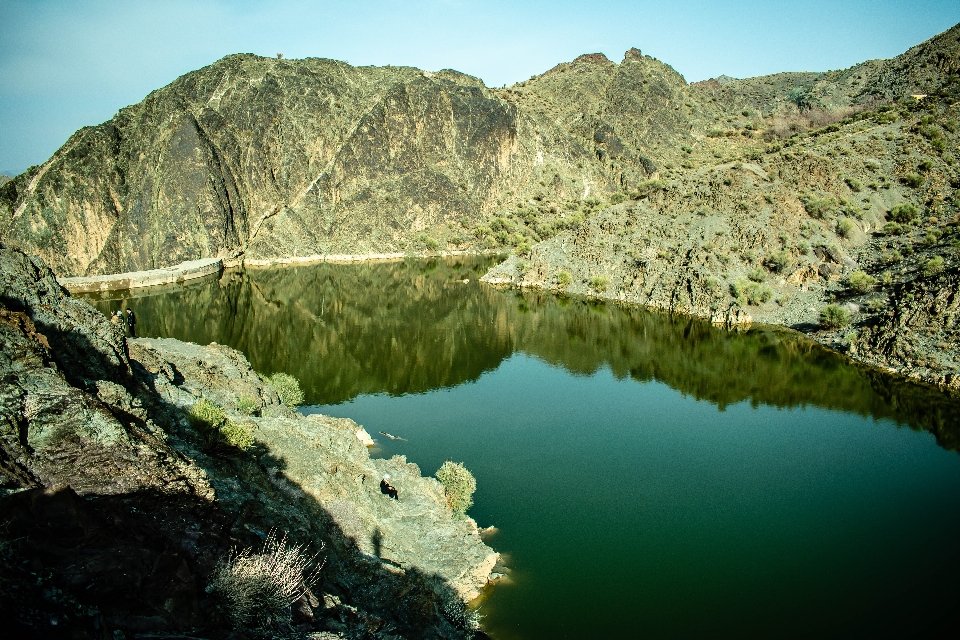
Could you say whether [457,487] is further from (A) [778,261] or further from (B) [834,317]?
(A) [778,261]

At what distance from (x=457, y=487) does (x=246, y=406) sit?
7.84 metres

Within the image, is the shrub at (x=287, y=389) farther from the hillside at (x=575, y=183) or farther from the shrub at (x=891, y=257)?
the shrub at (x=891, y=257)

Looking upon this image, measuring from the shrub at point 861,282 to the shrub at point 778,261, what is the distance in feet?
20.1

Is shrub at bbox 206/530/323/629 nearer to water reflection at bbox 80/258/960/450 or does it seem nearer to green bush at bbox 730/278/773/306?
water reflection at bbox 80/258/960/450

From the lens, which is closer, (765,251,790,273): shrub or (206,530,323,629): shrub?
(206,530,323,629): shrub

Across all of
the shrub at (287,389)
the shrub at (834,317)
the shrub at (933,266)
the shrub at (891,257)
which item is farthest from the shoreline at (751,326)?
the shrub at (287,389)

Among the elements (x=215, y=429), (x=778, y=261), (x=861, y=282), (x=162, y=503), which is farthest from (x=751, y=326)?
(x=162, y=503)

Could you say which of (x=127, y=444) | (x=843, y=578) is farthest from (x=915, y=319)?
(x=127, y=444)

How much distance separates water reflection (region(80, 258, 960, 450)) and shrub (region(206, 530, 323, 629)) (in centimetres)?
2319

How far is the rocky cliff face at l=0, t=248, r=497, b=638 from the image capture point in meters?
6.24

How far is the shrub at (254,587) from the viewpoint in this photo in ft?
24.6

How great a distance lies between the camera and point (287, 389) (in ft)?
93.6

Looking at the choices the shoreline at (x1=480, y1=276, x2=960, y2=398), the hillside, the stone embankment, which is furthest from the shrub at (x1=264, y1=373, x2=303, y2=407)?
the stone embankment

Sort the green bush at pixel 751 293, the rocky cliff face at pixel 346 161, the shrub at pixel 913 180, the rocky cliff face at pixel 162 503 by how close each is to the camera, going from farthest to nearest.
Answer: the rocky cliff face at pixel 346 161 < the shrub at pixel 913 180 < the green bush at pixel 751 293 < the rocky cliff face at pixel 162 503
